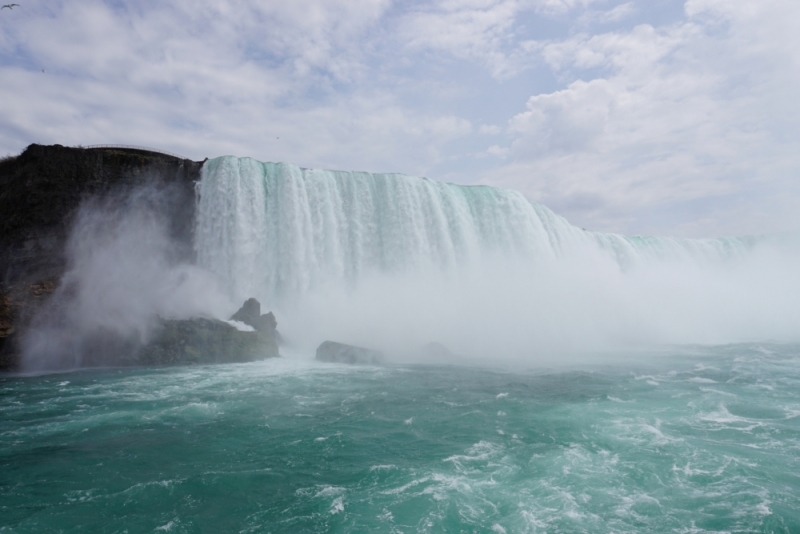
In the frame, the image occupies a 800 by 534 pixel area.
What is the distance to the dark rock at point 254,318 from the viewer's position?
61.9 feet

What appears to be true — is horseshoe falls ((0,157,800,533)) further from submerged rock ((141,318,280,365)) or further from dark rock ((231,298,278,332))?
dark rock ((231,298,278,332))

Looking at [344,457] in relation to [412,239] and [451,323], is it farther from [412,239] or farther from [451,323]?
[412,239]

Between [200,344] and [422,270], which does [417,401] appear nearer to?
[200,344]

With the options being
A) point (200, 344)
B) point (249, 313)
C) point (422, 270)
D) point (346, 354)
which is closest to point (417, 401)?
point (346, 354)

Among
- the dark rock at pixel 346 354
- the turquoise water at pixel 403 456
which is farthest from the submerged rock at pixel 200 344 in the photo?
the turquoise water at pixel 403 456

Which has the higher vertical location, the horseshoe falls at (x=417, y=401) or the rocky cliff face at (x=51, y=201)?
the rocky cliff face at (x=51, y=201)

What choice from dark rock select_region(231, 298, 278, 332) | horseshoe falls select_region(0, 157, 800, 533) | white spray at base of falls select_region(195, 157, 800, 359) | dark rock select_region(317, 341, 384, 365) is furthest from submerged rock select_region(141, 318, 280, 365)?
white spray at base of falls select_region(195, 157, 800, 359)

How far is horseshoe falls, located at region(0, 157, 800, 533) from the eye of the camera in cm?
603

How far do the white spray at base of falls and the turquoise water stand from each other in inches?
324

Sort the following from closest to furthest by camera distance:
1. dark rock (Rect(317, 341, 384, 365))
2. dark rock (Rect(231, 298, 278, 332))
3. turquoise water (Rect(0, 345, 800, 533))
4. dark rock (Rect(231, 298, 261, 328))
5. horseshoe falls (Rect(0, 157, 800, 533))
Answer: turquoise water (Rect(0, 345, 800, 533))
horseshoe falls (Rect(0, 157, 800, 533))
dark rock (Rect(317, 341, 384, 365))
dark rock (Rect(231, 298, 278, 332))
dark rock (Rect(231, 298, 261, 328))

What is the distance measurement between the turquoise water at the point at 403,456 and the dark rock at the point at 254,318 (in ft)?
17.0

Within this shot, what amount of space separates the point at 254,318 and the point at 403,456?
12754 millimetres

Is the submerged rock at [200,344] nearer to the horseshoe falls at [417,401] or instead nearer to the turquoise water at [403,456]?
the horseshoe falls at [417,401]

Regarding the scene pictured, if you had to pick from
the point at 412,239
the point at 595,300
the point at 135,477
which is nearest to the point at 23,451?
the point at 135,477
